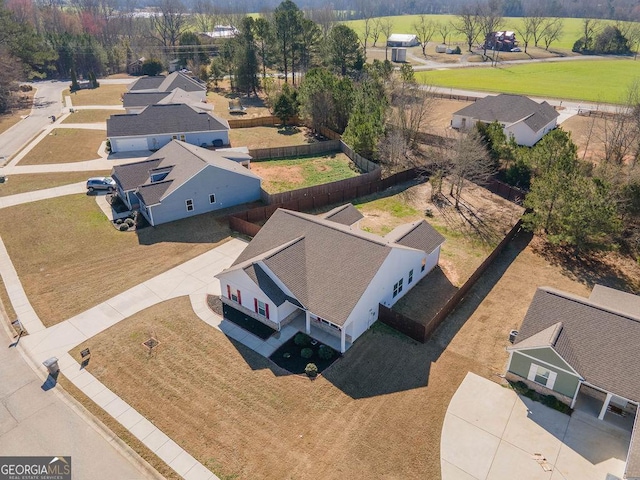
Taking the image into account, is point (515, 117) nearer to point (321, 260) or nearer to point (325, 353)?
point (321, 260)

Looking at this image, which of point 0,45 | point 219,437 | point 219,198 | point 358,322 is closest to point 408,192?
point 219,198

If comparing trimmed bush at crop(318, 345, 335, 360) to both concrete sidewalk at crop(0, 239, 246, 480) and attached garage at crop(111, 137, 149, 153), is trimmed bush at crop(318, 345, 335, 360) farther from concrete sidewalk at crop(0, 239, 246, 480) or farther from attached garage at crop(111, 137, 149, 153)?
attached garage at crop(111, 137, 149, 153)

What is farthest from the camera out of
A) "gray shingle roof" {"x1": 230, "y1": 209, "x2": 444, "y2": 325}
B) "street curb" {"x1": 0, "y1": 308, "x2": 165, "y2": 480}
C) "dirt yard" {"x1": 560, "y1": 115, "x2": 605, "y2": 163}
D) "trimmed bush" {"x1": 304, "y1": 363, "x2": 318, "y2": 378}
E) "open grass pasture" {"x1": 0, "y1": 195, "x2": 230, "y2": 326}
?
"dirt yard" {"x1": 560, "y1": 115, "x2": 605, "y2": 163}

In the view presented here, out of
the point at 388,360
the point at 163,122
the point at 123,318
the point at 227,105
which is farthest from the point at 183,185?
the point at 227,105

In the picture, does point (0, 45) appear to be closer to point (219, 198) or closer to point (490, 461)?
point (219, 198)

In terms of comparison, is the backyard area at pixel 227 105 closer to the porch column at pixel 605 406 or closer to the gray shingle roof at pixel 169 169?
the gray shingle roof at pixel 169 169

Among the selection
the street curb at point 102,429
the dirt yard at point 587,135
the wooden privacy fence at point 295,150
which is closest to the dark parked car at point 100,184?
the wooden privacy fence at point 295,150

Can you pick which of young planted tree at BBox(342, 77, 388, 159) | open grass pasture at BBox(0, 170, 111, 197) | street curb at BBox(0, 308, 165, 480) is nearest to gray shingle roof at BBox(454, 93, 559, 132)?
young planted tree at BBox(342, 77, 388, 159)
